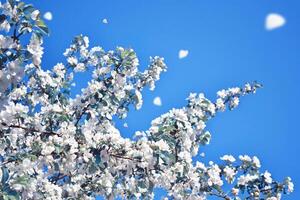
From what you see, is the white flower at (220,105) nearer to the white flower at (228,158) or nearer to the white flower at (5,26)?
the white flower at (228,158)

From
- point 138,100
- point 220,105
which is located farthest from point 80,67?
point 220,105

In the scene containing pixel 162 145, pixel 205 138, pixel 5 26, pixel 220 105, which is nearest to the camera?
pixel 5 26

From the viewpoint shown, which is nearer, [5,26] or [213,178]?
[5,26]

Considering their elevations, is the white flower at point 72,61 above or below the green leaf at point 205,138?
above

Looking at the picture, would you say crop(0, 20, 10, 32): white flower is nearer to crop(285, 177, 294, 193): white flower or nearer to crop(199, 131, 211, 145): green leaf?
crop(199, 131, 211, 145): green leaf

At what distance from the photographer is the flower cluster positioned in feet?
13.2

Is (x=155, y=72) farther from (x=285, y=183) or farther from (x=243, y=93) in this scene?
(x=285, y=183)

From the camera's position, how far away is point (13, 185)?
4.15 metres

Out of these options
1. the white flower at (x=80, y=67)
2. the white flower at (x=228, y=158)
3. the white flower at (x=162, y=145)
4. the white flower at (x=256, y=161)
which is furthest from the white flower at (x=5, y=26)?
the white flower at (x=256, y=161)

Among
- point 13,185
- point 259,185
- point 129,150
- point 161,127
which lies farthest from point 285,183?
point 13,185

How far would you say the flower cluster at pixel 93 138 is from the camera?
4.03m

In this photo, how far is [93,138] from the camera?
4.68m

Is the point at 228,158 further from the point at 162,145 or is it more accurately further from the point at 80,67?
the point at 80,67

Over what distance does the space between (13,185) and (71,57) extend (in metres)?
Answer: 4.43
